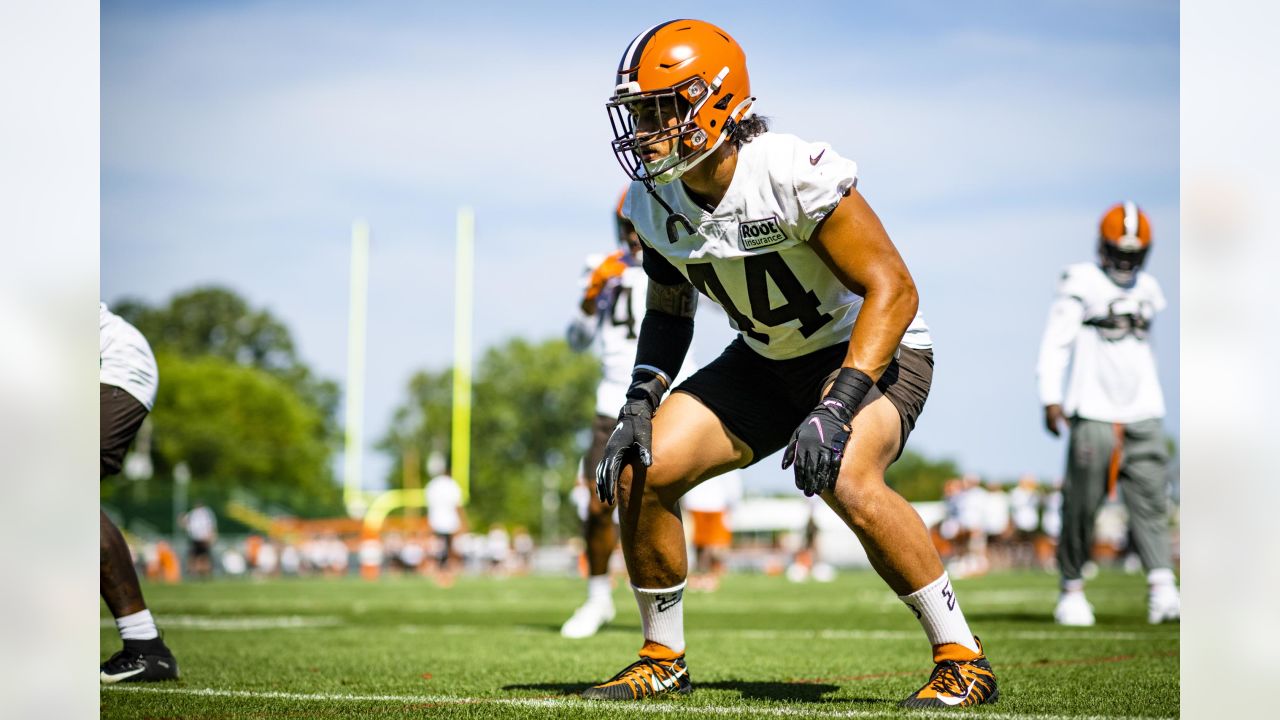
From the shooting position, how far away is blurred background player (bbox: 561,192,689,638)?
25.3ft

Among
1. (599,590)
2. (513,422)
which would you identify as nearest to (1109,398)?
(599,590)

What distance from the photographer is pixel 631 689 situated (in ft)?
13.1

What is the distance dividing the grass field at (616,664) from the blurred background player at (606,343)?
1.19ft

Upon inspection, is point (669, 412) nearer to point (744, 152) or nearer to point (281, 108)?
point (744, 152)

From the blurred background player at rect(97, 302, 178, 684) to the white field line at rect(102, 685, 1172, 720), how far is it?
1.12ft

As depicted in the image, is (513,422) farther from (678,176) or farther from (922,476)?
(678,176)

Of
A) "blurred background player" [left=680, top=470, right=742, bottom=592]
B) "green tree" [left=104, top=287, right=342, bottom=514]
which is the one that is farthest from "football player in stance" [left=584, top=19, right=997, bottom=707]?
"green tree" [left=104, top=287, right=342, bottom=514]

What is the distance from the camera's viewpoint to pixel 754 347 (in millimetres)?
4105

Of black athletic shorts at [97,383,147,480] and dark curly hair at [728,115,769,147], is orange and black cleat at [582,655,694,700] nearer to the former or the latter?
dark curly hair at [728,115,769,147]

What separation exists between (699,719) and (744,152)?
1544 millimetres

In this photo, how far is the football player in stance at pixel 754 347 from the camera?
11.8ft

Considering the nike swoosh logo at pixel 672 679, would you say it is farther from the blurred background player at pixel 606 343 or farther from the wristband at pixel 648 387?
the blurred background player at pixel 606 343
